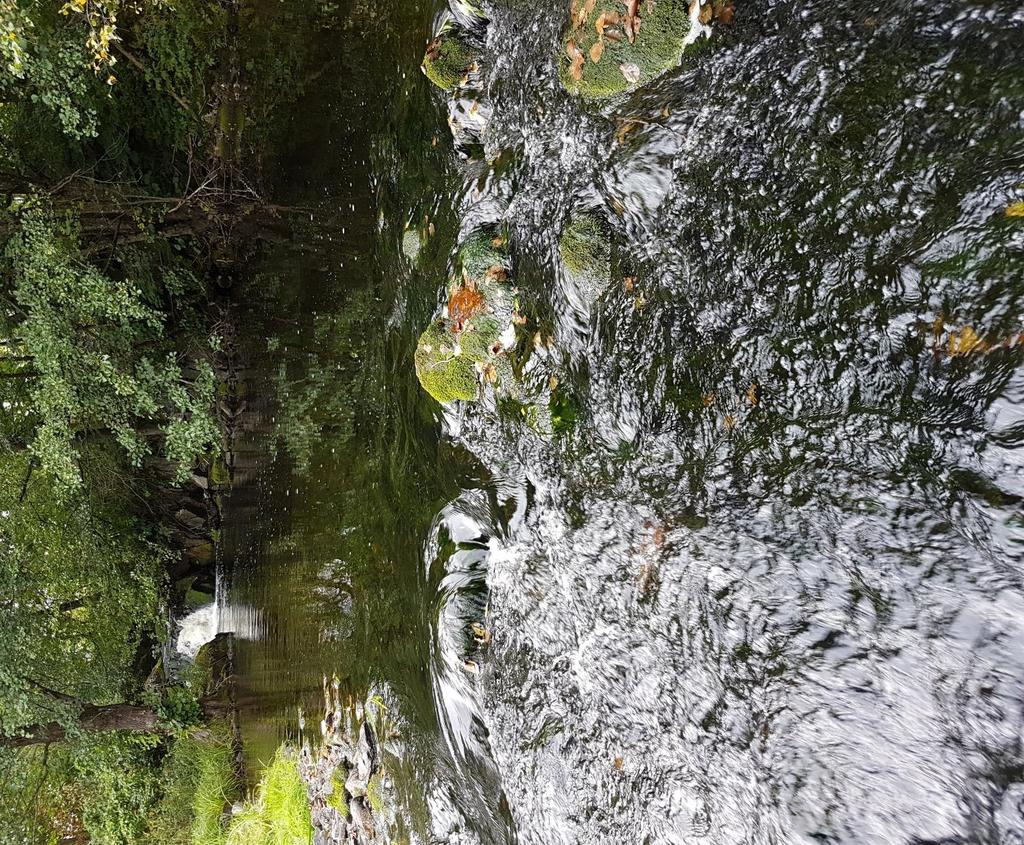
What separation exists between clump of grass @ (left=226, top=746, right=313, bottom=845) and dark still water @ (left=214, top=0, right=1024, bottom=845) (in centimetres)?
215

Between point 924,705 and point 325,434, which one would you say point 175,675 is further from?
point 924,705

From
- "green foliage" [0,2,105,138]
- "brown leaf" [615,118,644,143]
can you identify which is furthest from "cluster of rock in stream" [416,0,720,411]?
"green foliage" [0,2,105,138]

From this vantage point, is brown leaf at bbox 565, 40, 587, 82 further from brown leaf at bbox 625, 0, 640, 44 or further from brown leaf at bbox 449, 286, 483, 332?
brown leaf at bbox 449, 286, 483, 332

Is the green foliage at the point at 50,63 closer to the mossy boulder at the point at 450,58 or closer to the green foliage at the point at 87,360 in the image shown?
the green foliage at the point at 87,360

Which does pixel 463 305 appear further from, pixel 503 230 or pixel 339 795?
pixel 339 795

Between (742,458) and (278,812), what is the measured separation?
6.09 m

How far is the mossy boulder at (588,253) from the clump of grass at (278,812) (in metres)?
5.48

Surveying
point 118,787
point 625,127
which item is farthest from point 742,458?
point 118,787

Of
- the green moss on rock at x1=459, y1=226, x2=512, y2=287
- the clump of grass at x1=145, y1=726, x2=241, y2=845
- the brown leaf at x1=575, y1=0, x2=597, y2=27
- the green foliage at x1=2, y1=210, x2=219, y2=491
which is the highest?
the green foliage at x1=2, y1=210, x2=219, y2=491

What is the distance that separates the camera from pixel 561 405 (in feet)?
10.5

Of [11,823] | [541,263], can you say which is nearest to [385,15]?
[541,263]

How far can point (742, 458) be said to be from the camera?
8.03 feet

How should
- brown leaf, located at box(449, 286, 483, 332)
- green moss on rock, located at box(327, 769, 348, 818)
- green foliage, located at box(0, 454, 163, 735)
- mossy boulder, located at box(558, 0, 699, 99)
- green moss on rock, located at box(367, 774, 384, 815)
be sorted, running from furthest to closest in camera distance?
green foliage, located at box(0, 454, 163, 735) → green moss on rock, located at box(327, 769, 348, 818) → green moss on rock, located at box(367, 774, 384, 815) → brown leaf, located at box(449, 286, 483, 332) → mossy boulder, located at box(558, 0, 699, 99)

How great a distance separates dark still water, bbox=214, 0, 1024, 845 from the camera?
1884 millimetres
